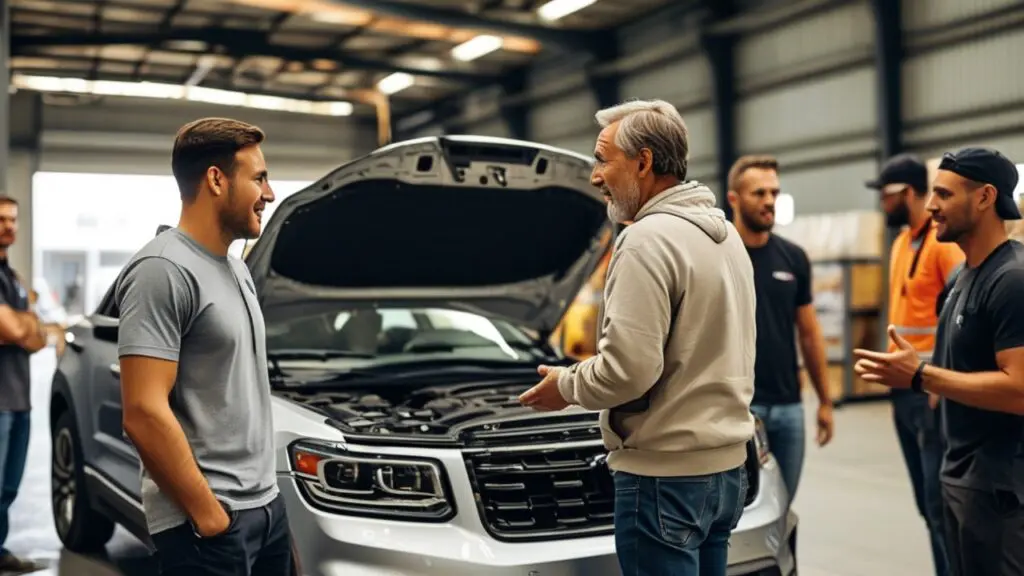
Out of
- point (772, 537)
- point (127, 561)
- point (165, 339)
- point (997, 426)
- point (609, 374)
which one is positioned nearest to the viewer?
point (165, 339)

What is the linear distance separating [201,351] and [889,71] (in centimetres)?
1113

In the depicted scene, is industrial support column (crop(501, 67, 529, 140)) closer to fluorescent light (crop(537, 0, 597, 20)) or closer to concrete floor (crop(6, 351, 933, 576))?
fluorescent light (crop(537, 0, 597, 20))

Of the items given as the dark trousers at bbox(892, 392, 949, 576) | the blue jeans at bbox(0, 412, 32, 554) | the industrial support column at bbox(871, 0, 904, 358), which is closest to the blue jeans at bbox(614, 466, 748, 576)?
the dark trousers at bbox(892, 392, 949, 576)

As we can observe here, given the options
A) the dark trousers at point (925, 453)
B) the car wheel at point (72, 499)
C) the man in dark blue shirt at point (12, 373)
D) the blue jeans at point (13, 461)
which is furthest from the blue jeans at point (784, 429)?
the blue jeans at point (13, 461)

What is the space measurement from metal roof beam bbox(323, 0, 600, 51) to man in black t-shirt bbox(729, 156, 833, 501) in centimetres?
1089

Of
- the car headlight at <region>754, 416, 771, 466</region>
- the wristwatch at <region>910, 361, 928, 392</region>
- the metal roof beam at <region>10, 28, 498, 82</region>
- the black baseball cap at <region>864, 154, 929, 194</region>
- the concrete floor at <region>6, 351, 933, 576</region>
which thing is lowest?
the concrete floor at <region>6, 351, 933, 576</region>

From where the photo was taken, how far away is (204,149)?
189cm

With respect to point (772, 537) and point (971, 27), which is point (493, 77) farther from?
point (772, 537)

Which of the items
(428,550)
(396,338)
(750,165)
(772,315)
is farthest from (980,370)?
(396,338)

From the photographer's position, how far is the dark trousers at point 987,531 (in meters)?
2.34

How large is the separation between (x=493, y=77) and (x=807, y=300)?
1627 centimetres

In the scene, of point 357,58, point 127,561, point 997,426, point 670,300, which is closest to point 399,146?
point 670,300

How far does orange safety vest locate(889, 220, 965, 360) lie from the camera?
3.56m

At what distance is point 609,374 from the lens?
1.99m
